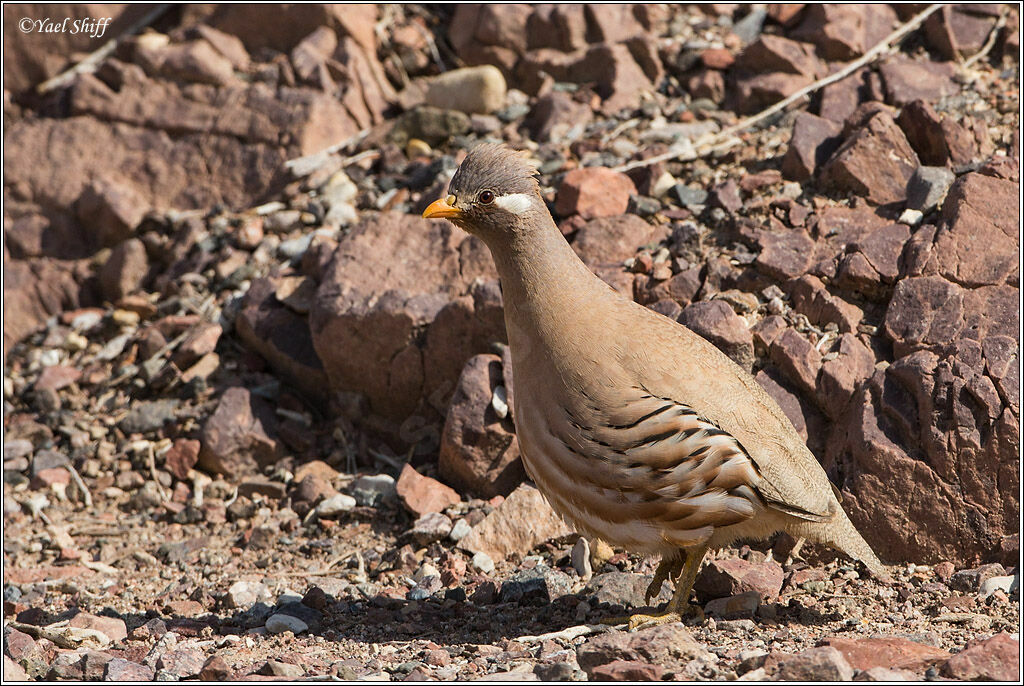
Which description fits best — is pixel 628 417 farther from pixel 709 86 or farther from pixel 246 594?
pixel 709 86

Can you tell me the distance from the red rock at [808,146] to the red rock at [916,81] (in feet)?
2.19

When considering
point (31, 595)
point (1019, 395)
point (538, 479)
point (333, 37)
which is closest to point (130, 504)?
point (31, 595)

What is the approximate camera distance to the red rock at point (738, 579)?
235 inches

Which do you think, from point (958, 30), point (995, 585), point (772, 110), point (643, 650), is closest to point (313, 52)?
point (772, 110)

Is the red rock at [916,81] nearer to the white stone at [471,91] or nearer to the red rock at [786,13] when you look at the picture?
the red rock at [786,13]

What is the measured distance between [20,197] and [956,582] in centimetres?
930

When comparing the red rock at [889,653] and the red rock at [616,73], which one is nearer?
the red rock at [889,653]

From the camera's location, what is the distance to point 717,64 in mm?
10109

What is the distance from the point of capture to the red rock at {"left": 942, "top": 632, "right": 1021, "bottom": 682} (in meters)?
4.43

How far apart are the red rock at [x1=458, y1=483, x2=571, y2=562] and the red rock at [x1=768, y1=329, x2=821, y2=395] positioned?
1.79 metres

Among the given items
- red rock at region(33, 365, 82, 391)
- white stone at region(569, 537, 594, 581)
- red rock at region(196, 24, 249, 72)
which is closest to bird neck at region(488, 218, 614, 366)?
white stone at region(569, 537, 594, 581)

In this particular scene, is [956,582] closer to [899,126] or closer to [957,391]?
[957,391]

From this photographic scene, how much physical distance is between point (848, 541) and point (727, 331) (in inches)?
66.7

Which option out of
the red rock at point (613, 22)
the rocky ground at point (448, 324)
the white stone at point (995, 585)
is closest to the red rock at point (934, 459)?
the rocky ground at point (448, 324)
